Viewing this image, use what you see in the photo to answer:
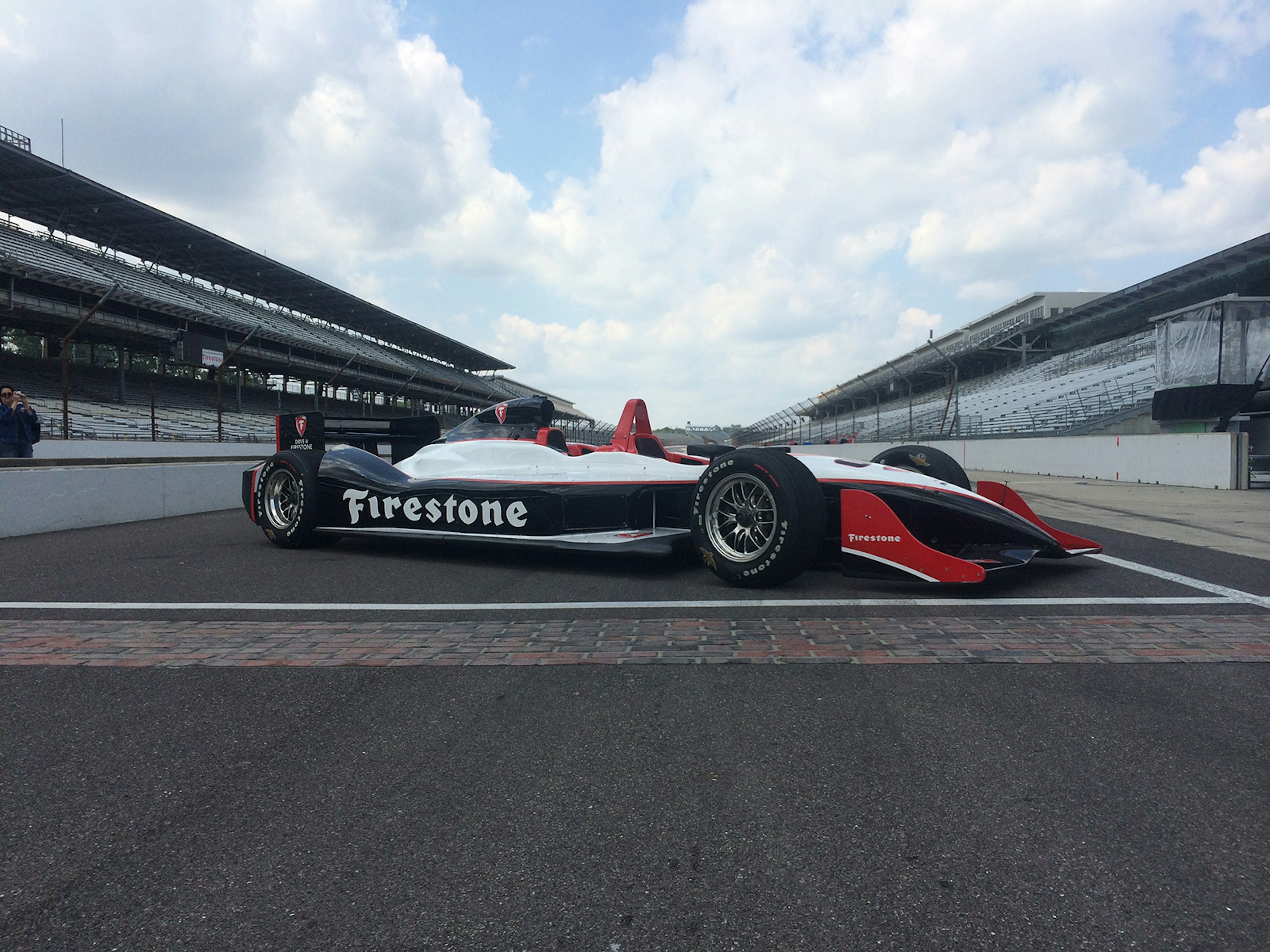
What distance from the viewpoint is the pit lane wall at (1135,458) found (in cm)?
1549

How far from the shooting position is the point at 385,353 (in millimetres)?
53000

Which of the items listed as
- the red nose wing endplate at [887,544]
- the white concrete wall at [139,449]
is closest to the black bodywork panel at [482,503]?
the red nose wing endplate at [887,544]

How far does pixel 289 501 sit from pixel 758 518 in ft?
14.5

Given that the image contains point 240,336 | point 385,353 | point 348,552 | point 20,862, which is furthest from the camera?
point 385,353

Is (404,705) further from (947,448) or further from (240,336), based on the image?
(240,336)

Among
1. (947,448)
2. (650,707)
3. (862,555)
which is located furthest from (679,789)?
(947,448)

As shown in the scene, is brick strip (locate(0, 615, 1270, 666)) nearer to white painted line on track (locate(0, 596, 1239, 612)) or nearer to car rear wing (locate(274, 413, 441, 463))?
white painted line on track (locate(0, 596, 1239, 612))

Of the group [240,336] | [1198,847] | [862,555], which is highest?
[240,336]

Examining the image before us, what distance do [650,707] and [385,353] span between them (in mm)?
54489

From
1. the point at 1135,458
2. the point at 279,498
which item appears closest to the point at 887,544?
the point at 279,498

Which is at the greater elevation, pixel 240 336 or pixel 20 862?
pixel 240 336

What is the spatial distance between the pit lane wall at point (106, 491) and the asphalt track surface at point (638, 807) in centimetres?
557

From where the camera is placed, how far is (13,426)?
9.16 meters

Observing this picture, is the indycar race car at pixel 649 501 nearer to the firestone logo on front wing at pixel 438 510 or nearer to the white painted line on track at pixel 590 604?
the firestone logo on front wing at pixel 438 510
